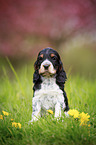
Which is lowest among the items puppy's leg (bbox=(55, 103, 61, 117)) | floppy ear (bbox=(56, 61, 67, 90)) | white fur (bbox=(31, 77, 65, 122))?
puppy's leg (bbox=(55, 103, 61, 117))

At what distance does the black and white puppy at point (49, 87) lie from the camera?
10.1 ft

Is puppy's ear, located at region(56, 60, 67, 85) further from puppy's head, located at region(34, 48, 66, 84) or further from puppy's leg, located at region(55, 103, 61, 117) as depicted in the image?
puppy's leg, located at region(55, 103, 61, 117)

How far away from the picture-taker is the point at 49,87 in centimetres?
312

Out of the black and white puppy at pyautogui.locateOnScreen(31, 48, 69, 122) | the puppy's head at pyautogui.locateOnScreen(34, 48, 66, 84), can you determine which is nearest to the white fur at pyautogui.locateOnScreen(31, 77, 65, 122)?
the black and white puppy at pyautogui.locateOnScreen(31, 48, 69, 122)

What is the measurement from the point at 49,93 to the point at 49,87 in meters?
0.11

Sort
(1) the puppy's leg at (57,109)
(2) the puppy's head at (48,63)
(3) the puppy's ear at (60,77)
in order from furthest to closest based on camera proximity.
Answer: (3) the puppy's ear at (60,77), (1) the puppy's leg at (57,109), (2) the puppy's head at (48,63)

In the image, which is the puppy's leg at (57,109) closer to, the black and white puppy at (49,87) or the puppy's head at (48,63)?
the black and white puppy at (49,87)

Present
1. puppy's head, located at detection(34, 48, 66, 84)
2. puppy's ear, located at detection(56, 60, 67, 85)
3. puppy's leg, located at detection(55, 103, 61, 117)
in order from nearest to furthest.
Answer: puppy's head, located at detection(34, 48, 66, 84) → puppy's leg, located at detection(55, 103, 61, 117) → puppy's ear, located at detection(56, 60, 67, 85)

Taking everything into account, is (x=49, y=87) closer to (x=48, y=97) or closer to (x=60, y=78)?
(x=48, y=97)

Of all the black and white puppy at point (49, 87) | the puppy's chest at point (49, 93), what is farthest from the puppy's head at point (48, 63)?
the puppy's chest at point (49, 93)

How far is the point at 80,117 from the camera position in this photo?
2621 millimetres

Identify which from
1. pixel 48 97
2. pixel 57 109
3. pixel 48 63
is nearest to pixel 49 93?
pixel 48 97

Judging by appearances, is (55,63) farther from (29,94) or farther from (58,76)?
(29,94)

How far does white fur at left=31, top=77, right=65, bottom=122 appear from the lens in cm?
311
